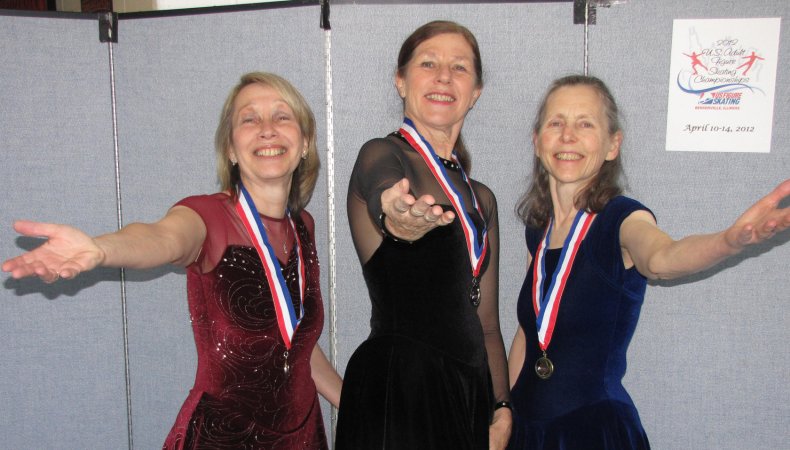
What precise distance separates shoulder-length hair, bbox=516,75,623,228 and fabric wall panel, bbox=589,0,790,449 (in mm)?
246

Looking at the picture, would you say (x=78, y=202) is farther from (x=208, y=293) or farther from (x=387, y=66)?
(x=387, y=66)

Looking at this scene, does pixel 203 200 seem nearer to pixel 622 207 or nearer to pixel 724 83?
pixel 622 207

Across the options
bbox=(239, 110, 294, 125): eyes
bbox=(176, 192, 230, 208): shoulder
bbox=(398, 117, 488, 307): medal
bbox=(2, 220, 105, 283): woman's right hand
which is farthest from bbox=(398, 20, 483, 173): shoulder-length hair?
bbox=(2, 220, 105, 283): woman's right hand

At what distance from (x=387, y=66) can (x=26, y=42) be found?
123 centimetres

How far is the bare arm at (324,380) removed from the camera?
7.03 ft

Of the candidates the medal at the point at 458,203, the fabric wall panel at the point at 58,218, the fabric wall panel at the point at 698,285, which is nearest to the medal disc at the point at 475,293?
the medal at the point at 458,203

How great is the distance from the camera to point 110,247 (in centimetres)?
145

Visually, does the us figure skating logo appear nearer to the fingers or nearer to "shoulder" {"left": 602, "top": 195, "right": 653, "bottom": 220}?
"shoulder" {"left": 602, "top": 195, "right": 653, "bottom": 220}

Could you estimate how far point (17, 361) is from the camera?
2402 mm

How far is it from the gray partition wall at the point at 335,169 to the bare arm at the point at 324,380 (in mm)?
248

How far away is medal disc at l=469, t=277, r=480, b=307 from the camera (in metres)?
1.86

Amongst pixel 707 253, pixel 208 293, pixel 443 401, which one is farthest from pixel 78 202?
pixel 707 253

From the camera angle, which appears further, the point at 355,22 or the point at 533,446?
the point at 355,22

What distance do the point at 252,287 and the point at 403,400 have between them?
51cm
